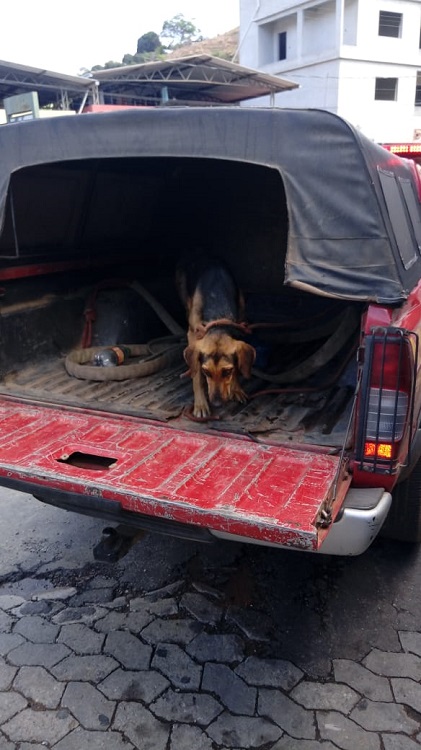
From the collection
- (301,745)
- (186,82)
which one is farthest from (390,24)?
(301,745)

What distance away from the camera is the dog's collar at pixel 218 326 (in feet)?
12.4

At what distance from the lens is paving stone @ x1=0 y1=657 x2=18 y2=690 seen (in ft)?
8.54

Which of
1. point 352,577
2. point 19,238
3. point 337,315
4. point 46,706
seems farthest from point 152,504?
point 337,315

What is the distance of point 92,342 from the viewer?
4797mm

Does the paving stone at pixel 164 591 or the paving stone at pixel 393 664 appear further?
the paving stone at pixel 164 591

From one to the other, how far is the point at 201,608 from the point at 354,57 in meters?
33.4

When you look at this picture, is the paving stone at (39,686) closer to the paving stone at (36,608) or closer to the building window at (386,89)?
the paving stone at (36,608)

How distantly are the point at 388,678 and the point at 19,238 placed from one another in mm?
3504

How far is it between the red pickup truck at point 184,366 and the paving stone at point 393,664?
71 cm

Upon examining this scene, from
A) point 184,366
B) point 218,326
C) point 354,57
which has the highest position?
point 354,57

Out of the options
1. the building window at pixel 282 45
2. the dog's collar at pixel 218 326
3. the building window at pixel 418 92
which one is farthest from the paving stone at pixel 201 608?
the building window at pixel 418 92

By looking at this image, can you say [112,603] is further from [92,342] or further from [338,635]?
[92,342]

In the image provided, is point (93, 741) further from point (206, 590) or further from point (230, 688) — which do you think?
point (206, 590)

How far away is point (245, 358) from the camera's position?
376 centimetres
